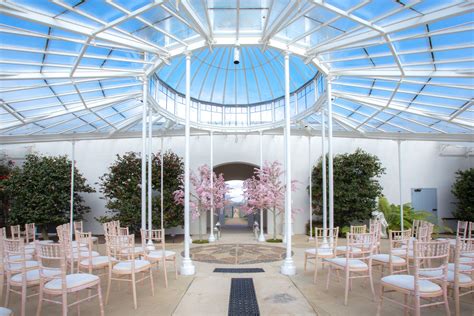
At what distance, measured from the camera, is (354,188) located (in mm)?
12969

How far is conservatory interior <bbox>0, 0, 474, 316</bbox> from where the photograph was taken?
16.5 ft

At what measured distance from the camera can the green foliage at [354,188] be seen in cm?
1291

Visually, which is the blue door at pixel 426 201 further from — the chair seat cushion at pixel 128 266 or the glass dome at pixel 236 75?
the chair seat cushion at pixel 128 266

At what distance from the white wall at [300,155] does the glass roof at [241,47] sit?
2.41 metres

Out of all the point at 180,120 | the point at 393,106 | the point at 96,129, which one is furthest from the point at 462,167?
the point at 96,129

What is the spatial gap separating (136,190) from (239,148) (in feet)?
16.5

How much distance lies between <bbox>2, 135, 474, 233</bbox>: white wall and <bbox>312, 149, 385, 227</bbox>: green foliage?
1760mm

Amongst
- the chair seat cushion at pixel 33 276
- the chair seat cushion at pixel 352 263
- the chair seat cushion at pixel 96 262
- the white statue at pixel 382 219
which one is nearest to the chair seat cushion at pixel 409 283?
the chair seat cushion at pixel 352 263

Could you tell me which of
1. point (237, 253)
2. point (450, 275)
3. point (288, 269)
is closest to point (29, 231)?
point (237, 253)

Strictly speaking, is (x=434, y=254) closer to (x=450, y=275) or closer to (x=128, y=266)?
(x=450, y=275)

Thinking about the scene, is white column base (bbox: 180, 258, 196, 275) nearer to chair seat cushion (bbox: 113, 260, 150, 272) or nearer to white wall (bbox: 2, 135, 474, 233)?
chair seat cushion (bbox: 113, 260, 150, 272)

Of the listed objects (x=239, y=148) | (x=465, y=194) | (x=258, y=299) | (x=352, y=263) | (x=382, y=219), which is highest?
(x=239, y=148)

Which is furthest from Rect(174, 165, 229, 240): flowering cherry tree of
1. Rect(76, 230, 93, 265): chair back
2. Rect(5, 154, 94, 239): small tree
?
Rect(76, 230, 93, 265): chair back

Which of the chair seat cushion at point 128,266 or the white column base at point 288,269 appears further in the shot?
the white column base at point 288,269
